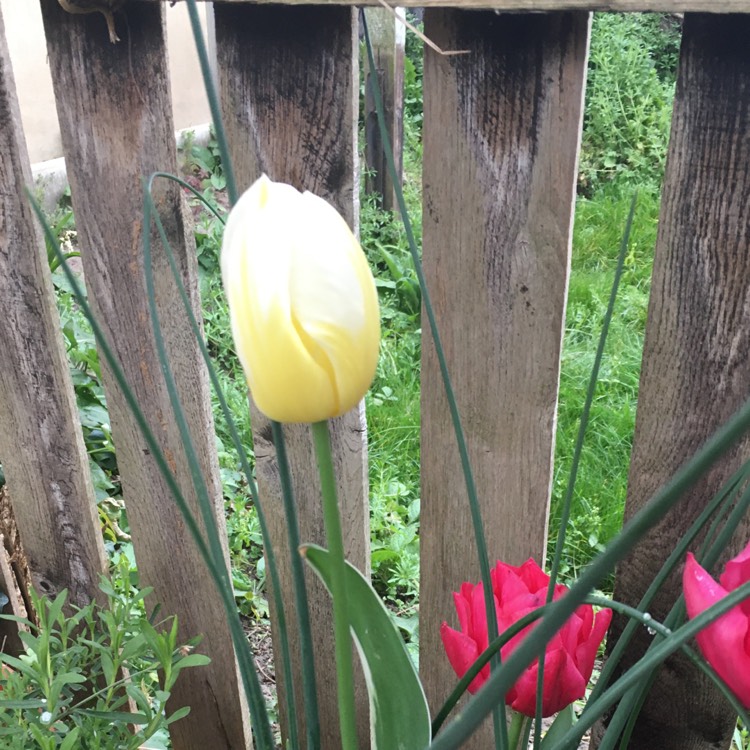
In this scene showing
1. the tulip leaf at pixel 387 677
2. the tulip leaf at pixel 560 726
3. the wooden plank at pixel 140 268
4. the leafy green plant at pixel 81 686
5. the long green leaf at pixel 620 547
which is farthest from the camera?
the wooden plank at pixel 140 268

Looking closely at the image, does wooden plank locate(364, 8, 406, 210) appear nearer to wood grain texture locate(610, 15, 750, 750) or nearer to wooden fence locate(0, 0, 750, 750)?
wooden fence locate(0, 0, 750, 750)

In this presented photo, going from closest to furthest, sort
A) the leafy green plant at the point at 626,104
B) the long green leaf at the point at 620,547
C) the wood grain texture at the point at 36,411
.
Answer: the long green leaf at the point at 620,547
the wood grain texture at the point at 36,411
the leafy green plant at the point at 626,104

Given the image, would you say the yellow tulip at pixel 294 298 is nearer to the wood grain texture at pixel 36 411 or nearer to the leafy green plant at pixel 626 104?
the wood grain texture at pixel 36 411

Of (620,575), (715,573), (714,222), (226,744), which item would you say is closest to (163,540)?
(226,744)

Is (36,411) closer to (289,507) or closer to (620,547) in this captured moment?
(289,507)

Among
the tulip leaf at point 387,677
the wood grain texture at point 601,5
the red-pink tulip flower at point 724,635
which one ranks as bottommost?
the tulip leaf at point 387,677

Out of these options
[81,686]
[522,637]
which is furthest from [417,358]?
[522,637]

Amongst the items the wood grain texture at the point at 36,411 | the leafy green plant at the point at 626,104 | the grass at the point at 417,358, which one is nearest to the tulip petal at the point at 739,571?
the wood grain texture at the point at 36,411
